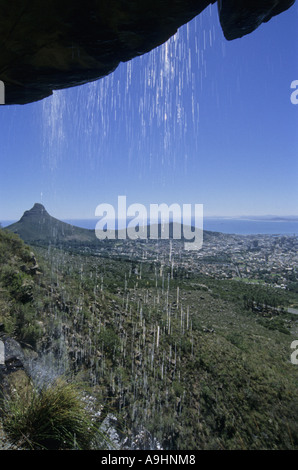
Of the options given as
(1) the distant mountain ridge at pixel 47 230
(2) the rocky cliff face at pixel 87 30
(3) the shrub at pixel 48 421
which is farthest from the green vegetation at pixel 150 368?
(1) the distant mountain ridge at pixel 47 230

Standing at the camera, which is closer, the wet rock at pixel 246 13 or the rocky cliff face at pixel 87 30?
the rocky cliff face at pixel 87 30

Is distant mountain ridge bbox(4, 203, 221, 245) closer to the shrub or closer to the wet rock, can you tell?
the shrub

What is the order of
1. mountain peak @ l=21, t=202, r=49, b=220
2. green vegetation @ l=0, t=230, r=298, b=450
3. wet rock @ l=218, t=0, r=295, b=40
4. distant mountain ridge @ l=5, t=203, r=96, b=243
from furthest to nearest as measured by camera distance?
mountain peak @ l=21, t=202, r=49, b=220 → distant mountain ridge @ l=5, t=203, r=96, b=243 → green vegetation @ l=0, t=230, r=298, b=450 → wet rock @ l=218, t=0, r=295, b=40

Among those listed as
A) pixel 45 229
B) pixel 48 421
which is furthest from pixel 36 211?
pixel 48 421

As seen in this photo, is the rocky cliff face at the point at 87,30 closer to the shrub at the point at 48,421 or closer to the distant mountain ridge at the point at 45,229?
the shrub at the point at 48,421

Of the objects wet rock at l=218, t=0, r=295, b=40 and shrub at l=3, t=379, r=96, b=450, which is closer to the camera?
shrub at l=3, t=379, r=96, b=450

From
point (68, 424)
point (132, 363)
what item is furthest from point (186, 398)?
point (68, 424)

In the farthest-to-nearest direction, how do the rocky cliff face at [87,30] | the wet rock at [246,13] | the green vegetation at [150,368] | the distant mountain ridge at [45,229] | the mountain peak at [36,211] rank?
the mountain peak at [36,211] < the distant mountain ridge at [45,229] < the green vegetation at [150,368] < the wet rock at [246,13] < the rocky cliff face at [87,30]

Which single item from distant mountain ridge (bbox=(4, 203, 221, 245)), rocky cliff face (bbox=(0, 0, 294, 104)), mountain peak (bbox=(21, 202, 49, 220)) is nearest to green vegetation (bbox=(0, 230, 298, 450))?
rocky cliff face (bbox=(0, 0, 294, 104))

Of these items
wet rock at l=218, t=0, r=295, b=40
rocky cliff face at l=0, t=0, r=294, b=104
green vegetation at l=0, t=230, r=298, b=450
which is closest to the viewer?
rocky cliff face at l=0, t=0, r=294, b=104
